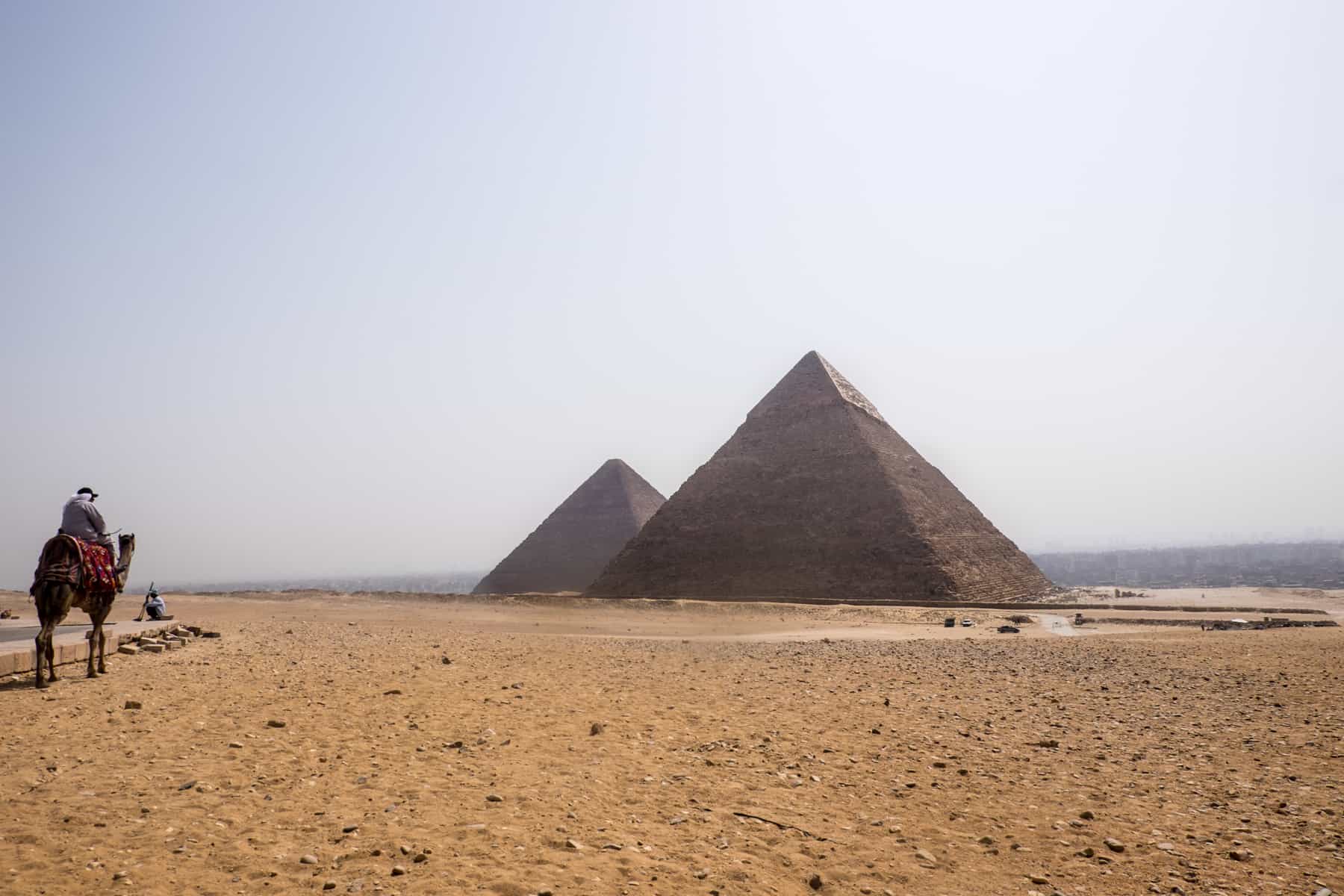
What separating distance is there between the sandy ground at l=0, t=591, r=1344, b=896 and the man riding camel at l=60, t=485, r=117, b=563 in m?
1.43

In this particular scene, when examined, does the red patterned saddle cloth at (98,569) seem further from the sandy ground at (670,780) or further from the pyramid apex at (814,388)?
the pyramid apex at (814,388)

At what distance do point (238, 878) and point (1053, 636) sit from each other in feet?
49.9

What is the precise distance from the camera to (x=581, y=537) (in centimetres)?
5475

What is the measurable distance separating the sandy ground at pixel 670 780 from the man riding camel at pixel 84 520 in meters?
1.43

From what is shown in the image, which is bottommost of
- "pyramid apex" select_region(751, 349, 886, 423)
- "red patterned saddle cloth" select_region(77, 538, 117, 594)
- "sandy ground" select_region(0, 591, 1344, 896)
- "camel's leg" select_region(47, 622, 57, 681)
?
"sandy ground" select_region(0, 591, 1344, 896)

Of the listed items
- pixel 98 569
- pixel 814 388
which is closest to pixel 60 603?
pixel 98 569

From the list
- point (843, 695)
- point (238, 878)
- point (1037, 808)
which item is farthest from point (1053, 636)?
point (238, 878)

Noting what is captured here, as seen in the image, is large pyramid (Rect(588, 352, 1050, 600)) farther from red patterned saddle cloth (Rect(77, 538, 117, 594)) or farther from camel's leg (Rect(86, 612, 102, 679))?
camel's leg (Rect(86, 612, 102, 679))

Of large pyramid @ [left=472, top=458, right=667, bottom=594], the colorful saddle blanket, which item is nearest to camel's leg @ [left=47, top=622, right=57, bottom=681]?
the colorful saddle blanket

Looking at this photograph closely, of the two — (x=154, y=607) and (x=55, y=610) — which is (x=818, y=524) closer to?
(x=154, y=607)

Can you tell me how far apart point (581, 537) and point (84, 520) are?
154 ft

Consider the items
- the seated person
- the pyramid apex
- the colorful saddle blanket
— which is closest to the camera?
the colorful saddle blanket

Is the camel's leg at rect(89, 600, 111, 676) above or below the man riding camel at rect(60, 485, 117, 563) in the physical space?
below

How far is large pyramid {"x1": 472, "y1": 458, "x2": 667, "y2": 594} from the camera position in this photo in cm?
5303
